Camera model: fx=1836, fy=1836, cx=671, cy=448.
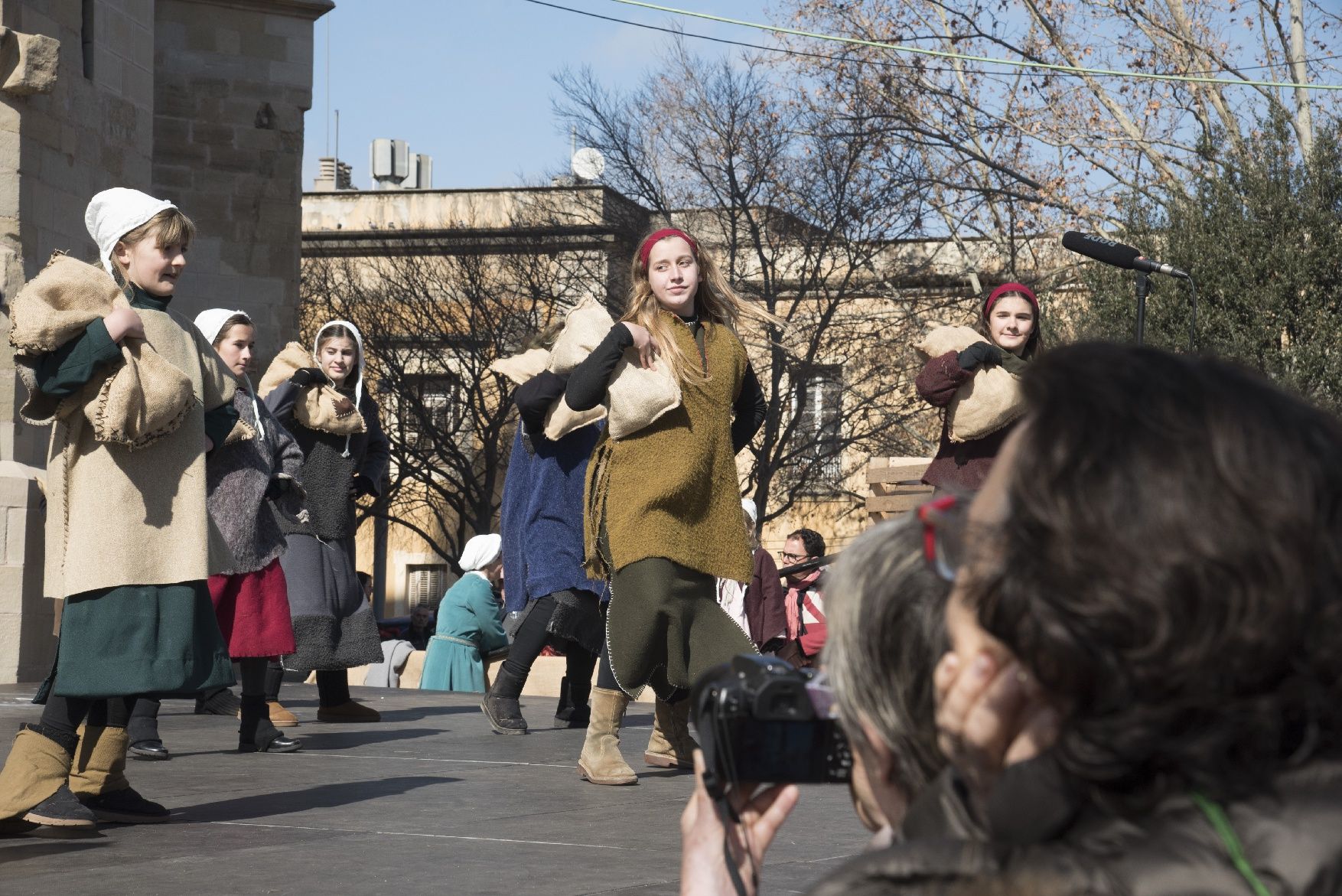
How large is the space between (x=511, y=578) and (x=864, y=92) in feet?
64.5

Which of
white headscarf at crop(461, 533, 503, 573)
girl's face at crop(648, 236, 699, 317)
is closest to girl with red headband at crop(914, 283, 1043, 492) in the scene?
girl's face at crop(648, 236, 699, 317)

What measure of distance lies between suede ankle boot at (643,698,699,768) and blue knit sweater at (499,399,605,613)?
1.35 meters

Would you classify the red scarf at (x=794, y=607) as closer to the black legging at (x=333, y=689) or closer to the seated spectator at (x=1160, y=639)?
the black legging at (x=333, y=689)

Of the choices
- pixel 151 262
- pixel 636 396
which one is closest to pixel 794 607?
pixel 636 396

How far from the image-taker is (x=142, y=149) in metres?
14.5

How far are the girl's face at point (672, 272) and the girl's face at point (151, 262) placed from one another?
1.65 meters

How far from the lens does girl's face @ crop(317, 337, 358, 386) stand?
29.9 ft

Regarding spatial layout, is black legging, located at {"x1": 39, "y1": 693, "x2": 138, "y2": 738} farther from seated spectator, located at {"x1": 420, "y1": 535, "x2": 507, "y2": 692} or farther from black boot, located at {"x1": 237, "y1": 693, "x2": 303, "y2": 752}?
seated spectator, located at {"x1": 420, "y1": 535, "x2": 507, "y2": 692}

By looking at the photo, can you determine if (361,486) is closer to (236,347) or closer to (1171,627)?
(236,347)

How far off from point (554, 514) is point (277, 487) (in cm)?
126

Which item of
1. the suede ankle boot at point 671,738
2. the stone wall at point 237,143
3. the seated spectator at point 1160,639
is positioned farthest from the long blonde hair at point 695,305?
the stone wall at point 237,143

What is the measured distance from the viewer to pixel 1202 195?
73.7 feet

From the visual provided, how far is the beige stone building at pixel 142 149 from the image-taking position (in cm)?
1196

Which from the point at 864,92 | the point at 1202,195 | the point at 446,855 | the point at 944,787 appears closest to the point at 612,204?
the point at 864,92
